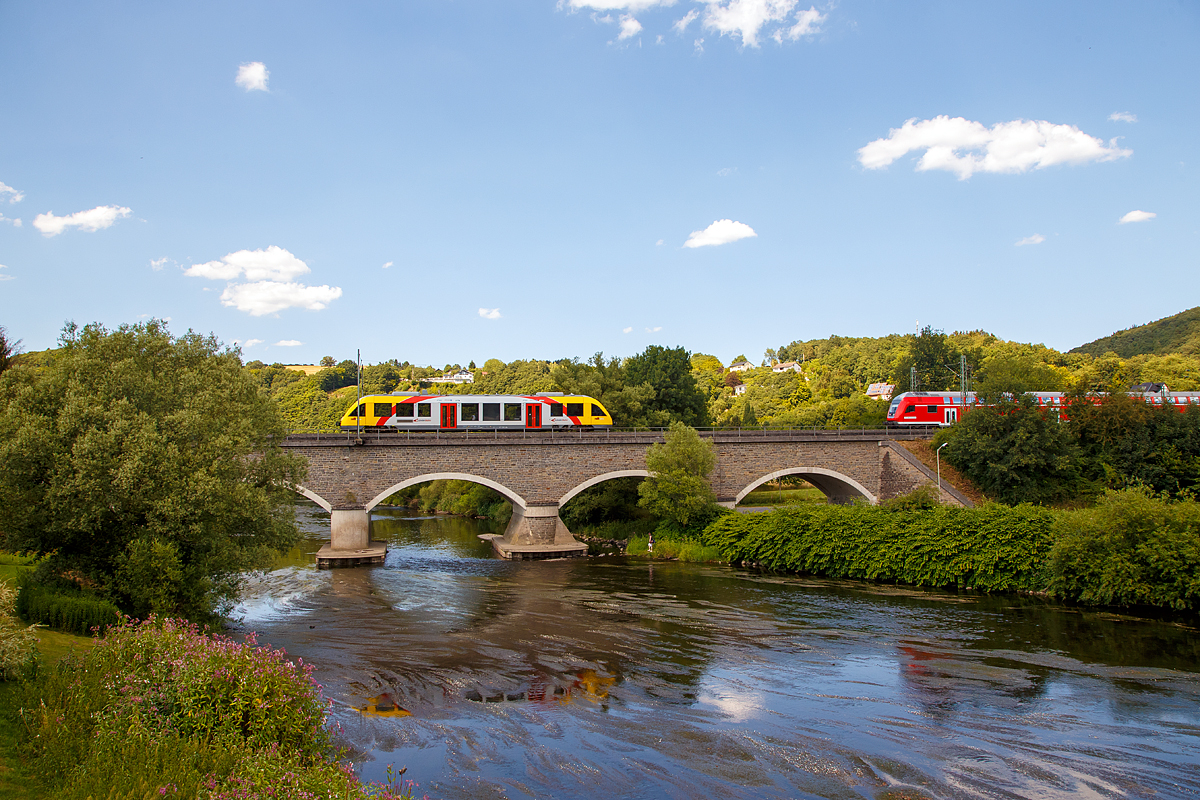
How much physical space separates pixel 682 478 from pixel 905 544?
1133 centimetres

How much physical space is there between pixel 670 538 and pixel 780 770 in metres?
26.4

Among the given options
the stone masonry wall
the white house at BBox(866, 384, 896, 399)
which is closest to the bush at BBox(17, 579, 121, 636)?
the stone masonry wall

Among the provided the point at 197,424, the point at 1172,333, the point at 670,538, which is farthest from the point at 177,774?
the point at 1172,333

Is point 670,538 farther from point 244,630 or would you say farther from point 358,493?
point 244,630

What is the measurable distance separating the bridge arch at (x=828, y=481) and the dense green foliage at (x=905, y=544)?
5095 mm

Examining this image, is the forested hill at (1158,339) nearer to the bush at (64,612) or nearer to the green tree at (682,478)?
the green tree at (682,478)

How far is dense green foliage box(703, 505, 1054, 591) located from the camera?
28.2 meters

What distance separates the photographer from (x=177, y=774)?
303 inches

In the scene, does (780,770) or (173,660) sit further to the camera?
(780,770)

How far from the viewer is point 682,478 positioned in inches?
1459

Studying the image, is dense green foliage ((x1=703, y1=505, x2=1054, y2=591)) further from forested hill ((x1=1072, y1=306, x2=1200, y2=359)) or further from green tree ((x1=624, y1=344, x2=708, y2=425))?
forested hill ((x1=1072, y1=306, x2=1200, y2=359))

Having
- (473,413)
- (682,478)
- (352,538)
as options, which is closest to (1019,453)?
(682,478)

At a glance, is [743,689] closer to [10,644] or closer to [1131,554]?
[10,644]

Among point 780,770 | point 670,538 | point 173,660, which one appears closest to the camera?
point 173,660
